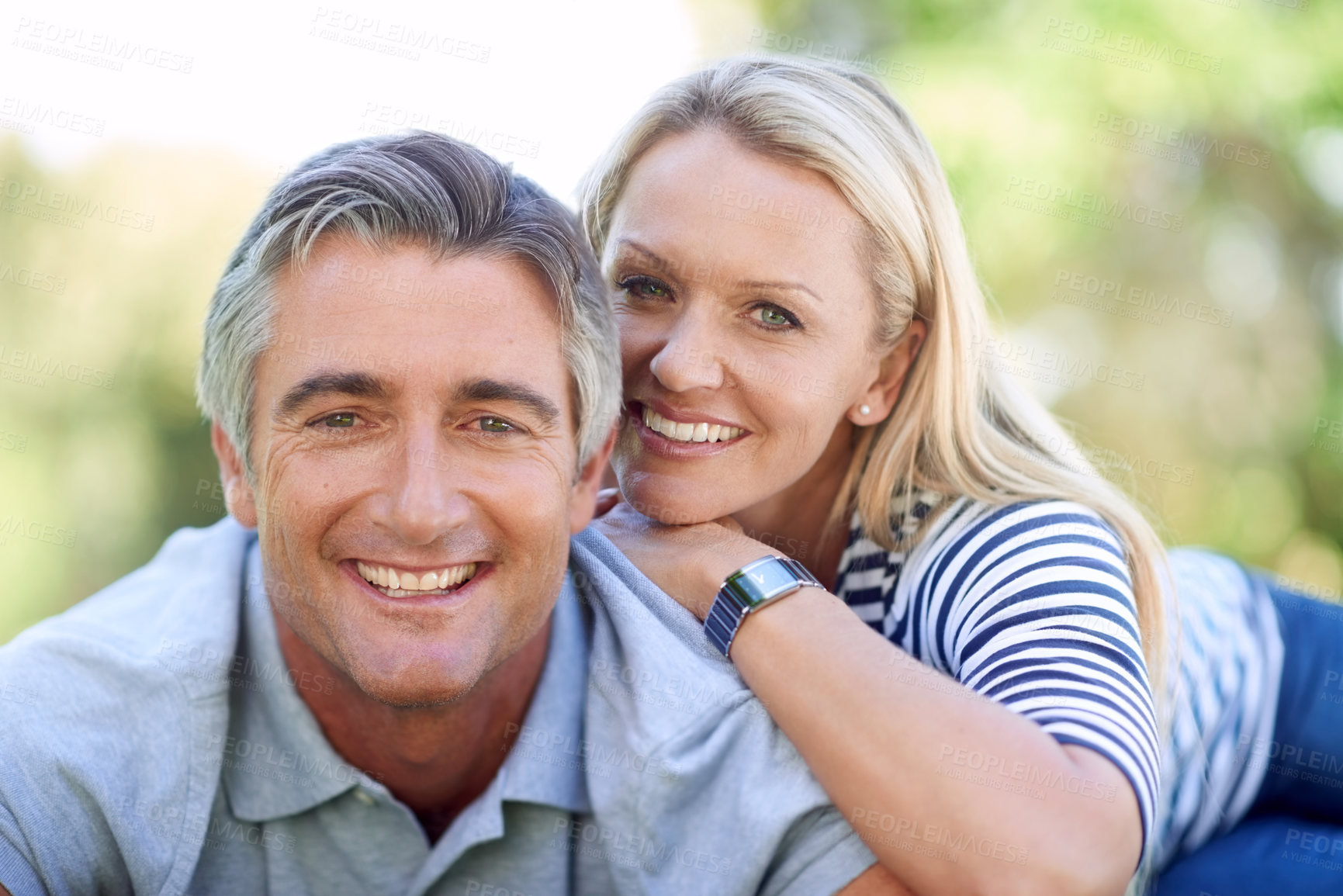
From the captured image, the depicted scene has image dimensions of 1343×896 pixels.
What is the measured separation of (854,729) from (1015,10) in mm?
7370

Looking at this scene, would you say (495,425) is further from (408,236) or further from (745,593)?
(745,593)

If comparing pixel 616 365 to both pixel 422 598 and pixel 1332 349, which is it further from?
pixel 1332 349

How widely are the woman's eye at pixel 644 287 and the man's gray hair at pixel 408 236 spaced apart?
36cm

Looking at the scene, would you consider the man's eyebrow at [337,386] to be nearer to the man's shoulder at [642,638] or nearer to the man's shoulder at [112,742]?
the man's shoulder at [112,742]

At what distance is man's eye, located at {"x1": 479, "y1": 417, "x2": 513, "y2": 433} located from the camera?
2367 mm

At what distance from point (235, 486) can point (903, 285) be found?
1712 mm

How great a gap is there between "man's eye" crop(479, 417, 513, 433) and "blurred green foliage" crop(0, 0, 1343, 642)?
5708mm

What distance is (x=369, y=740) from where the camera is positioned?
2.53m

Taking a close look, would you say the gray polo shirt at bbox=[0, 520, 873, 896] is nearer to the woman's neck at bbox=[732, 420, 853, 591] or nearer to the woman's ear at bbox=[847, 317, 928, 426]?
the woman's neck at bbox=[732, 420, 853, 591]

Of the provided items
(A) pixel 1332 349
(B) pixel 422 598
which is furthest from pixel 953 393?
(A) pixel 1332 349

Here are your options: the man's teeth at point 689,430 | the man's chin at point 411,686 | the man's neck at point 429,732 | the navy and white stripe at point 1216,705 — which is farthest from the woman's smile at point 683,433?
the navy and white stripe at point 1216,705

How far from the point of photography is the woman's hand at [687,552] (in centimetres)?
272

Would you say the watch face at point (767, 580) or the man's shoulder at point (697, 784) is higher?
the watch face at point (767, 580)

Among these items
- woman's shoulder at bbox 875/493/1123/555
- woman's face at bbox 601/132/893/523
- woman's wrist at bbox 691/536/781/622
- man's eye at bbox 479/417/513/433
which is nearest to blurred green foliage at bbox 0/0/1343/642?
woman's shoulder at bbox 875/493/1123/555
